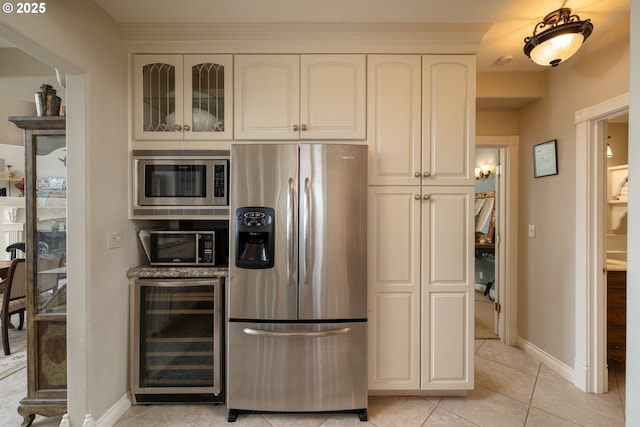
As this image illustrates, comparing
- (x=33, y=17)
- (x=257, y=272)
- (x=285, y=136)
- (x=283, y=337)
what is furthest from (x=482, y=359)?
(x=33, y=17)

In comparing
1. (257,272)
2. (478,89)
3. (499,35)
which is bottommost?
(257,272)

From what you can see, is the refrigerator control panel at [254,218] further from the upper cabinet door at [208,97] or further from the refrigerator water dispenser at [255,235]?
the upper cabinet door at [208,97]

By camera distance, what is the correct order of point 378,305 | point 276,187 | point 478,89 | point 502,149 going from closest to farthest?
1. point 276,187
2. point 378,305
3. point 478,89
4. point 502,149

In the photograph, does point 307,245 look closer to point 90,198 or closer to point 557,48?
point 90,198

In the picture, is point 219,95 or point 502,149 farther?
point 502,149

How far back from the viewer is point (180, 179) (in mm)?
1897

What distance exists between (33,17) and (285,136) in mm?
1317

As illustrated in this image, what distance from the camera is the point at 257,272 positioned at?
1.69 m

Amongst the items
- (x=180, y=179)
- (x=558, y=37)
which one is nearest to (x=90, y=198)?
(x=180, y=179)

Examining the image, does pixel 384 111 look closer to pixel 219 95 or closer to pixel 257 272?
pixel 219 95

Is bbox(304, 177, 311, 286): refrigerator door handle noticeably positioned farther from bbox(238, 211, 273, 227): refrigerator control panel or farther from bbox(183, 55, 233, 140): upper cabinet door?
bbox(183, 55, 233, 140): upper cabinet door

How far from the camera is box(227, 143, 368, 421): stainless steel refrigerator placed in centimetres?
168

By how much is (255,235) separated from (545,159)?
2583 mm

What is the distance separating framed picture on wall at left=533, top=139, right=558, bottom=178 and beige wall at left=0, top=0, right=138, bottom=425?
11.1ft
